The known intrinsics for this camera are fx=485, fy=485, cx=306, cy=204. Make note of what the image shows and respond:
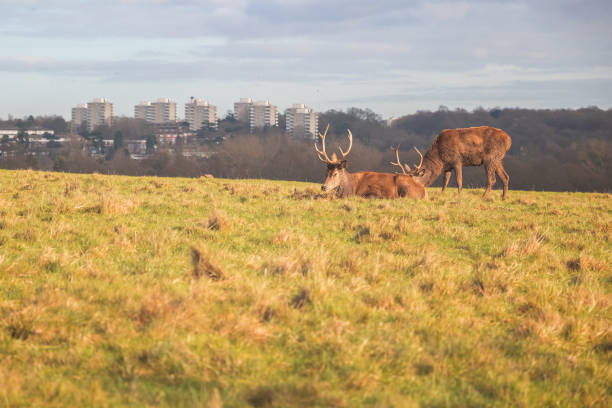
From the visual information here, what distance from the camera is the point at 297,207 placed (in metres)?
11.1

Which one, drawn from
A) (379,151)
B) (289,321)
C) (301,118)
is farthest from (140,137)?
(289,321)

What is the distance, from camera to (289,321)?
4.09 m

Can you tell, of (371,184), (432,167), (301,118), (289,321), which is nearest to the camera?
(289,321)

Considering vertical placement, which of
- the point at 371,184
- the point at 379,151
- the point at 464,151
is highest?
the point at 379,151

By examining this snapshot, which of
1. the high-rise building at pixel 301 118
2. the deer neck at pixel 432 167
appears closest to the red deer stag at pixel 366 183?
the deer neck at pixel 432 167

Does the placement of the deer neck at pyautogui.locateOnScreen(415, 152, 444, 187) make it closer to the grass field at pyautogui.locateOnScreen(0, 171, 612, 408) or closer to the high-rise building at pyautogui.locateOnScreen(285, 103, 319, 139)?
the grass field at pyautogui.locateOnScreen(0, 171, 612, 408)

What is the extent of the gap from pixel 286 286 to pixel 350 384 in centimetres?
196

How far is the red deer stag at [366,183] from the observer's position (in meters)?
13.7

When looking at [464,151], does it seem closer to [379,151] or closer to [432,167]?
[432,167]

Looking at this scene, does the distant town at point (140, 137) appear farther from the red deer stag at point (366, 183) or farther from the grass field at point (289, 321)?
the grass field at point (289, 321)

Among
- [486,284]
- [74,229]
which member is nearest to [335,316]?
[486,284]

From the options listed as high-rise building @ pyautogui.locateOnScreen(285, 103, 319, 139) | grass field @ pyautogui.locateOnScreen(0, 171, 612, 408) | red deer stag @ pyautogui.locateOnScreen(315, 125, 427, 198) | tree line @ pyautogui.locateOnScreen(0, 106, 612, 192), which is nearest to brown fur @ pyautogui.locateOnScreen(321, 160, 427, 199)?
red deer stag @ pyautogui.locateOnScreen(315, 125, 427, 198)

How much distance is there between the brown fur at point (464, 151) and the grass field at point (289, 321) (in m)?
10.0

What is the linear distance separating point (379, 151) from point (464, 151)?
97.5 metres
